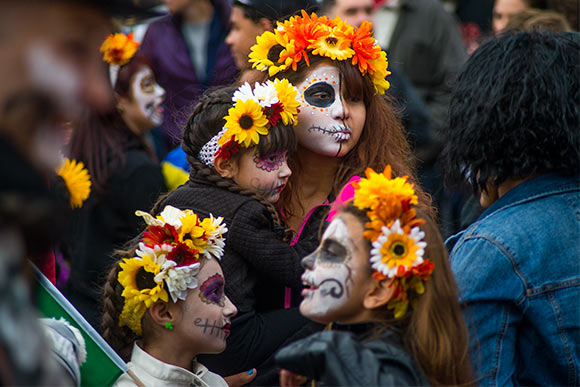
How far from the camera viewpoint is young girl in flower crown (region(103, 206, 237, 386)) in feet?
10.5

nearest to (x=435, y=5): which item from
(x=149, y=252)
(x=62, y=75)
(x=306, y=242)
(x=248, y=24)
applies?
(x=248, y=24)

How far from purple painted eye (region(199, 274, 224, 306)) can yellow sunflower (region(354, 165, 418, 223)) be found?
0.81 metres

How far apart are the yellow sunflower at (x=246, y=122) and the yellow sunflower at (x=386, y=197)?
3.11 ft

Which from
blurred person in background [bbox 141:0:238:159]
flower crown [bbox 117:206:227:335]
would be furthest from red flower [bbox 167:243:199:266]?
blurred person in background [bbox 141:0:238:159]

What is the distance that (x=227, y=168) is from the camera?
372 cm

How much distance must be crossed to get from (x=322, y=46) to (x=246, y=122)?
20.4 inches

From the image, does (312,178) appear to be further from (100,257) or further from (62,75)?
(62,75)

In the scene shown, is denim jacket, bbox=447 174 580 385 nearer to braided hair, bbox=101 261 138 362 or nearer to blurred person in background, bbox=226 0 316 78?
braided hair, bbox=101 261 138 362

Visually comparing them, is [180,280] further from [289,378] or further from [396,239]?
[396,239]

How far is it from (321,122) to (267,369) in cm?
109

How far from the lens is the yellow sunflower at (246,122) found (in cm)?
358


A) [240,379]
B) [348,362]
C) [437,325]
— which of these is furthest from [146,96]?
[348,362]

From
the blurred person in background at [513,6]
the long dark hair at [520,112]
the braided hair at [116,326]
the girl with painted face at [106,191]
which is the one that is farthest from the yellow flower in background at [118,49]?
the long dark hair at [520,112]

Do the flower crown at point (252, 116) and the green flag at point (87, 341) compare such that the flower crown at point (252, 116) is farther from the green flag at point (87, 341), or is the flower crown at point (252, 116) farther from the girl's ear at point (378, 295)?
the green flag at point (87, 341)
